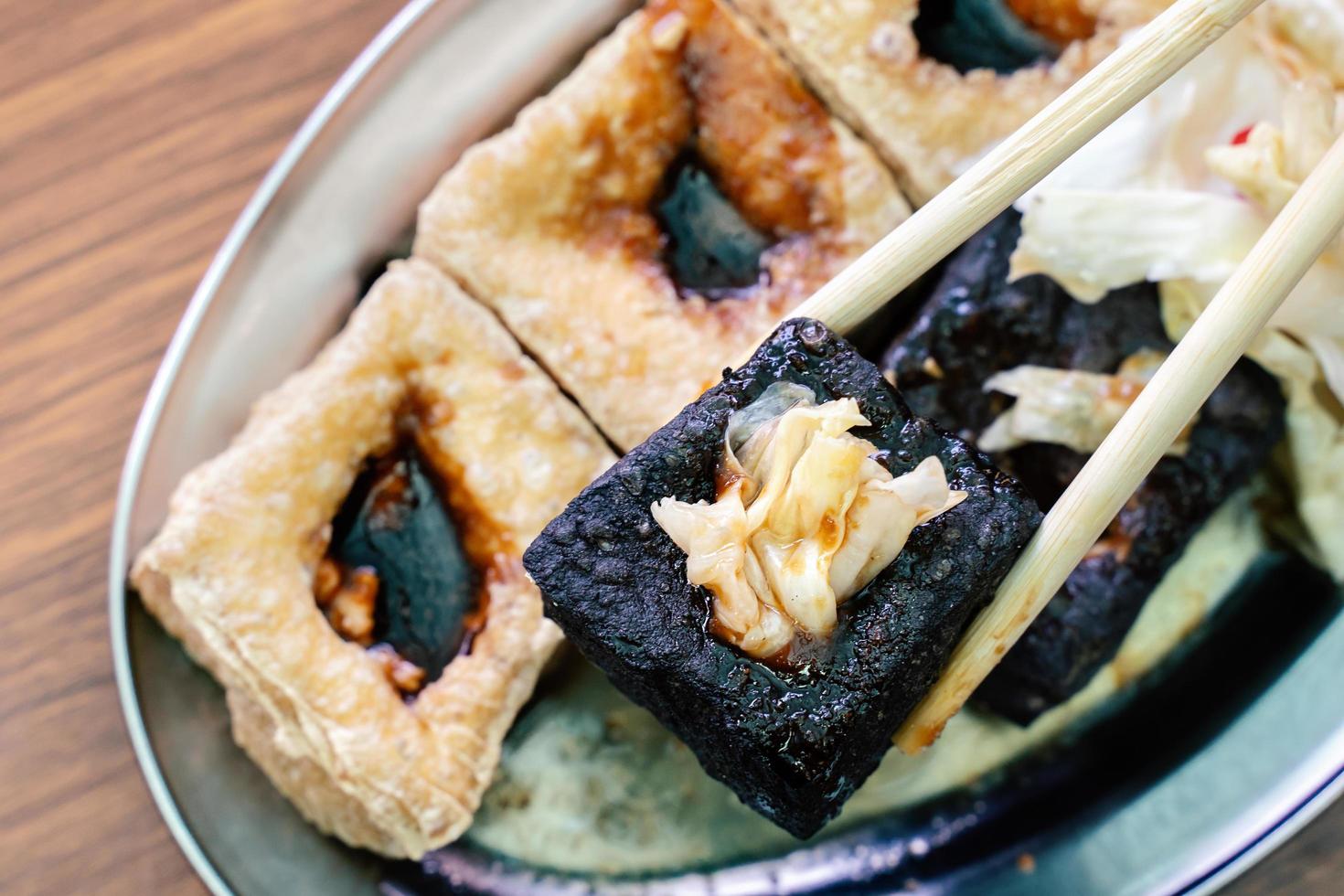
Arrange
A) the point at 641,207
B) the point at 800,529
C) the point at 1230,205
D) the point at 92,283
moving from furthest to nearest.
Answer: the point at 92,283, the point at 641,207, the point at 1230,205, the point at 800,529

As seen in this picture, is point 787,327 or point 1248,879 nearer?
point 787,327

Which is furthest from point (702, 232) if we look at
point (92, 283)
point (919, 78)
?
point (92, 283)

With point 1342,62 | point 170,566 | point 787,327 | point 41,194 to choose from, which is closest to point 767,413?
point 787,327

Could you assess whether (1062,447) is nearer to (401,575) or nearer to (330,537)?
(401,575)

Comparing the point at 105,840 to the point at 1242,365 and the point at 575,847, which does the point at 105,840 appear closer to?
the point at 575,847

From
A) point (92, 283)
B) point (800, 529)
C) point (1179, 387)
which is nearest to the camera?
point (800, 529)

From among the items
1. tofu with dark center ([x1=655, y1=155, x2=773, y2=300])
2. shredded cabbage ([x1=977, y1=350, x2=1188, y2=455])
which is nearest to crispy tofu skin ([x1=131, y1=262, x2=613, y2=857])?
tofu with dark center ([x1=655, y1=155, x2=773, y2=300])

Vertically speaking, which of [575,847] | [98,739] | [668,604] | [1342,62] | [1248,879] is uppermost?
[1342,62]
